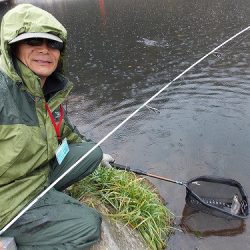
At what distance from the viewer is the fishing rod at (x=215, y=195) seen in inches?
197

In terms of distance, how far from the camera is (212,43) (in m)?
13.1

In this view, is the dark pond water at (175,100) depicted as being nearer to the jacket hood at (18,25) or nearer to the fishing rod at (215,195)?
the fishing rod at (215,195)

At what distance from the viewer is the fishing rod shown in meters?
5.00

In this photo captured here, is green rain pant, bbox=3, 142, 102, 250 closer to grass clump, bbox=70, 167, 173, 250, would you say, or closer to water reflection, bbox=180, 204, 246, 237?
grass clump, bbox=70, 167, 173, 250

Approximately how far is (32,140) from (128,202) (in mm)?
1820

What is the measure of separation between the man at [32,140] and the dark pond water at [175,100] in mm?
1937

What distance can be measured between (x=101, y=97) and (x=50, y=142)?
19.7 ft

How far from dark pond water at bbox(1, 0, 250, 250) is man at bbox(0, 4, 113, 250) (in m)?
1.94

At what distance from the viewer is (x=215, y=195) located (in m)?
5.34

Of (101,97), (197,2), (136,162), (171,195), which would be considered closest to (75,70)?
(101,97)

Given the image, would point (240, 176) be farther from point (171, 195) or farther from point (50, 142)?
point (50, 142)

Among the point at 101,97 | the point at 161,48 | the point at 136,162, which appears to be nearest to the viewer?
the point at 136,162

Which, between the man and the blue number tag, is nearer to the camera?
the man

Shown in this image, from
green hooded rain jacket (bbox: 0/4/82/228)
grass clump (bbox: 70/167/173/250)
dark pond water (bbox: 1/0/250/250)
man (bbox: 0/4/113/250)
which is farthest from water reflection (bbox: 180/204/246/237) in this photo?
green hooded rain jacket (bbox: 0/4/82/228)
